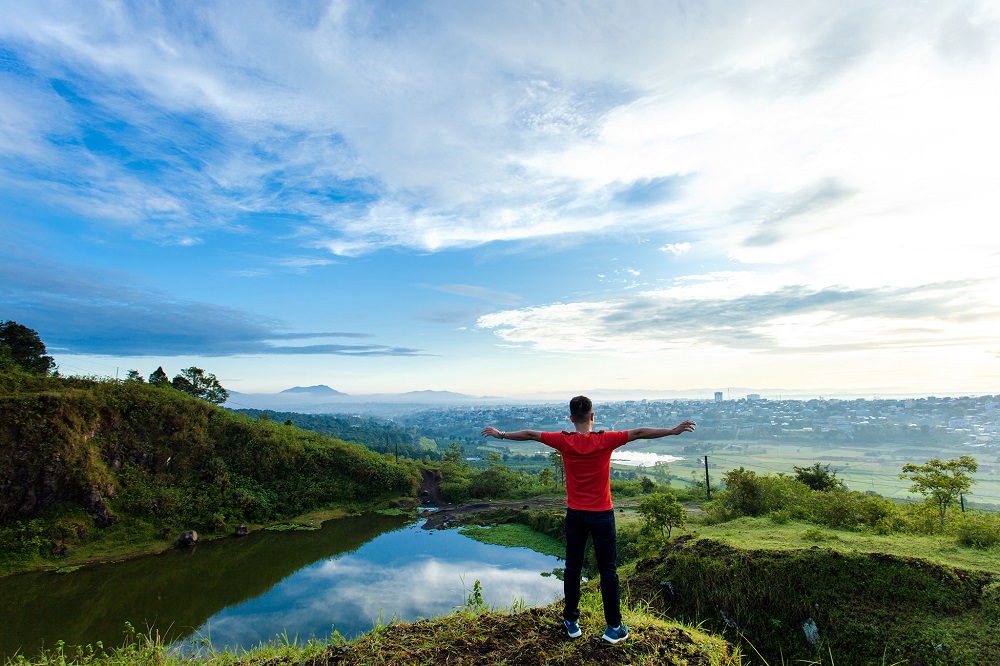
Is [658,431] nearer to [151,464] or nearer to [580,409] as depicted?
[580,409]

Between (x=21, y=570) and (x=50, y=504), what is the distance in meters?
3.40

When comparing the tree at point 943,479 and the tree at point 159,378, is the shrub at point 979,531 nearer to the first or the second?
the tree at point 943,479

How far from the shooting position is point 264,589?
15719 mm

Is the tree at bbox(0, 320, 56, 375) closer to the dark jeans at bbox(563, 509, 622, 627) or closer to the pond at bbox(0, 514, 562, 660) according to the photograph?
the pond at bbox(0, 514, 562, 660)

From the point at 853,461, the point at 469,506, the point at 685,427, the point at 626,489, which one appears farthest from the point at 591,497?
the point at 853,461

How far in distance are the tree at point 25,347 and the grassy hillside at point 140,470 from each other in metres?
3.60

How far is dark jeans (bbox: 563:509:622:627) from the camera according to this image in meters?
3.74

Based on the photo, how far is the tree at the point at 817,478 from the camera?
1434 cm

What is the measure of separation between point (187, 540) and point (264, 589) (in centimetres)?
798

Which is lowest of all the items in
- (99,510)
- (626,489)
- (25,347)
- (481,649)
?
(626,489)

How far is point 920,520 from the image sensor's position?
393 inches

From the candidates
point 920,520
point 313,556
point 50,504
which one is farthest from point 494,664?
point 50,504

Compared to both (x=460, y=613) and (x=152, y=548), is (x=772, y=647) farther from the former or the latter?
(x=152, y=548)

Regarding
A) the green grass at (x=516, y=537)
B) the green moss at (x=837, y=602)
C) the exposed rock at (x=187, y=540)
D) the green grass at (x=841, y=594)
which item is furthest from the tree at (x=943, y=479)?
the exposed rock at (x=187, y=540)
